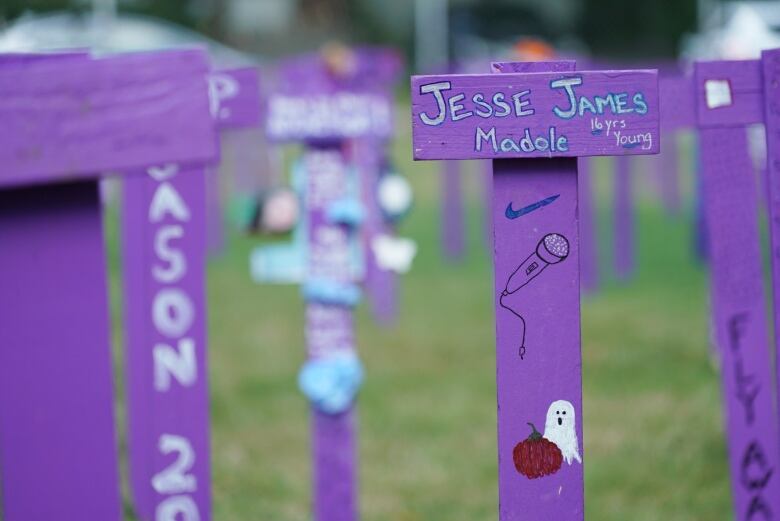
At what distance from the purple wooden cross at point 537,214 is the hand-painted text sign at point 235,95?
1.10 m

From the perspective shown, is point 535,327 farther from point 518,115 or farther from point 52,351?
point 52,351

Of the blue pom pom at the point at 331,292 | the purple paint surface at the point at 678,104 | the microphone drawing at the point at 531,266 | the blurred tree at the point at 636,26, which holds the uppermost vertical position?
the blurred tree at the point at 636,26

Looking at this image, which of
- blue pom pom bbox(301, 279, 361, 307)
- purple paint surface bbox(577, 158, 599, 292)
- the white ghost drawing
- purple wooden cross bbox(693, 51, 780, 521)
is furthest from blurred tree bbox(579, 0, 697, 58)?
the white ghost drawing

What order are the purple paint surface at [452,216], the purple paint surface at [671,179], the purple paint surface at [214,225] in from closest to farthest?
1. the purple paint surface at [452,216]
2. the purple paint surface at [214,225]
3. the purple paint surface at [671,179]

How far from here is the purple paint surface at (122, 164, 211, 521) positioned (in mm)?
2941

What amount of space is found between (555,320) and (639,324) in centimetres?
578

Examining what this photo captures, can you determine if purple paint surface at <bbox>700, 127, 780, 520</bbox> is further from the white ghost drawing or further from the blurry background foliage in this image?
the blurry background foliage

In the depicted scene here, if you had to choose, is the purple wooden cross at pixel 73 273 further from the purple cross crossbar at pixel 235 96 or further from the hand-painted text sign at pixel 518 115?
the purple cross crossbar at pixel 235 96

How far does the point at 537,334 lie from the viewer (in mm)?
2221

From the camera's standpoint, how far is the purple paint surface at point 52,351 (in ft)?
7.43

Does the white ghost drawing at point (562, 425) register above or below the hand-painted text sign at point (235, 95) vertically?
below

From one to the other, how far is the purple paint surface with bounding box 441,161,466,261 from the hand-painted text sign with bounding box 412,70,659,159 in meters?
9.11

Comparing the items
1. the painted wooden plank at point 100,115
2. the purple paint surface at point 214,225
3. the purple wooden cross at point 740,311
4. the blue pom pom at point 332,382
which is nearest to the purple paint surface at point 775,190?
the purple wooden cross at point 740,311

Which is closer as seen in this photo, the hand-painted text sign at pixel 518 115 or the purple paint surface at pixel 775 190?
the hand-painted text sign at pixel 518 115
